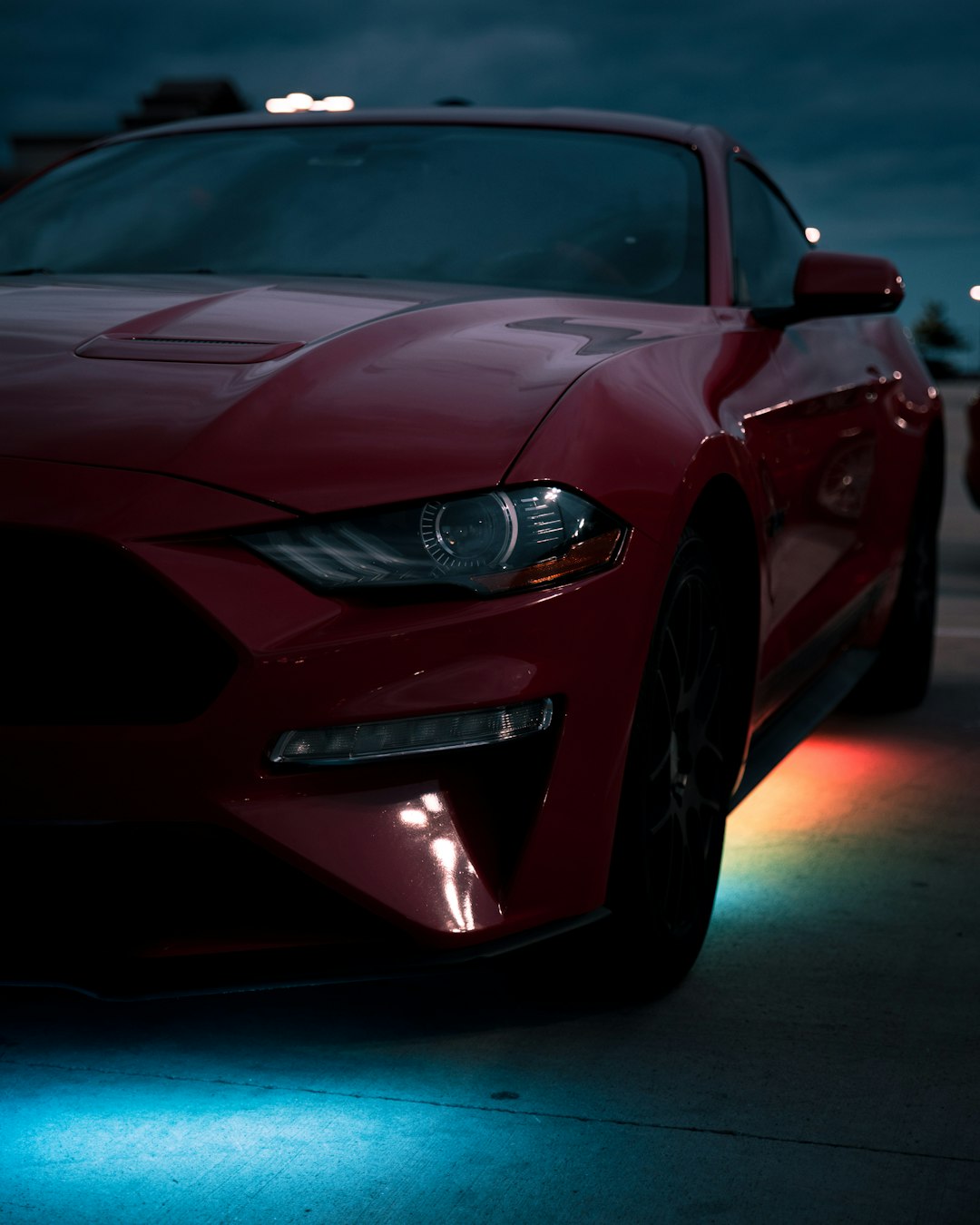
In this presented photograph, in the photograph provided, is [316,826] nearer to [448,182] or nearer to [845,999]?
[845,999]

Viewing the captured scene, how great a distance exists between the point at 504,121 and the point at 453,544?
A: 82.3 inches

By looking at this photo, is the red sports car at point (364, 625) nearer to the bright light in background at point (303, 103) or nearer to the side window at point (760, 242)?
the side window at point (760, 242)

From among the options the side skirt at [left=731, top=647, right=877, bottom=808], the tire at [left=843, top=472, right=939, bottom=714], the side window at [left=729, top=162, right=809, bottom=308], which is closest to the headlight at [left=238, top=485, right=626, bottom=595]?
the side skirt at [left=731, top=647, right=877, bottom=808]

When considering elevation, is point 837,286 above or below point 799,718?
above

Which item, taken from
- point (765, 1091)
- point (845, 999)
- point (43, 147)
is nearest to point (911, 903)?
point (845, 999)

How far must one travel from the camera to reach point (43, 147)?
2934cm

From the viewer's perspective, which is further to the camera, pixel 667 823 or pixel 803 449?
pixel 803 449

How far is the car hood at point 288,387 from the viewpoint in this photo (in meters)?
2.10

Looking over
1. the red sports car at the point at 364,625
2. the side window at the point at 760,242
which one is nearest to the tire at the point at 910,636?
the side window at the point at 760,242

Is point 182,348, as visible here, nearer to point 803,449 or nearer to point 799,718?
point 803,449

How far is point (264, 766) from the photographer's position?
2018mm

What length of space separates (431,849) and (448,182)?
1.96 metres

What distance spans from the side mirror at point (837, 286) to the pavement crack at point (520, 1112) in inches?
72.6

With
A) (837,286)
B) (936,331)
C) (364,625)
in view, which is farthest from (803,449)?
(936,331)
